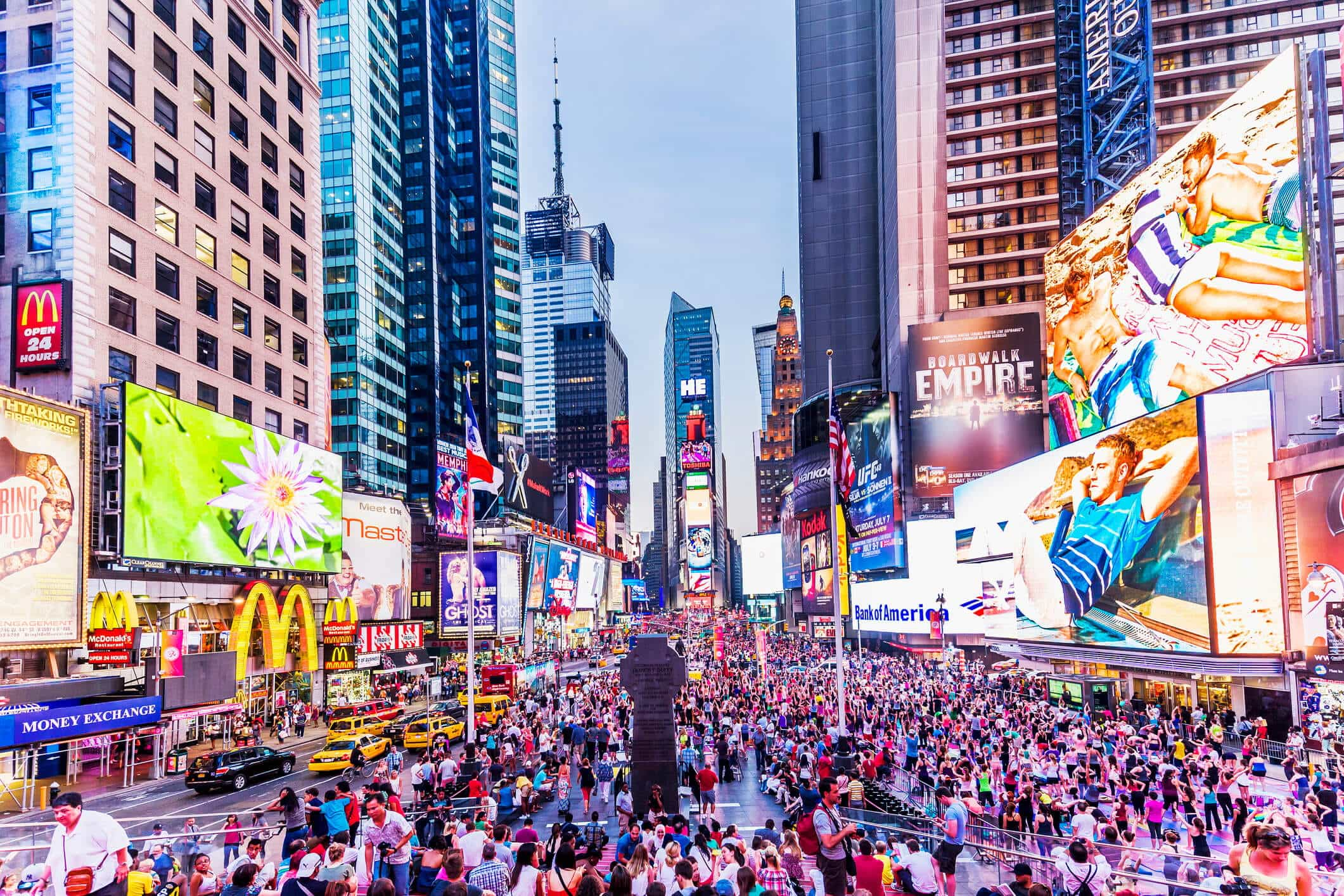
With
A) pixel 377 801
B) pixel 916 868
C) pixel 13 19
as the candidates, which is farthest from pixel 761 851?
pixel 13 19

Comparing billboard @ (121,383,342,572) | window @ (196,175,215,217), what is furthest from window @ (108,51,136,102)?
billboard @ (121,383,342,572)

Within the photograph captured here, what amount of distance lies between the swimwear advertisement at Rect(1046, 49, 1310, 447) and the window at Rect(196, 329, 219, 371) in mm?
47602

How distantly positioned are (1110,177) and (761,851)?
69.5 metres

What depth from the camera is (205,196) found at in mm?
45938

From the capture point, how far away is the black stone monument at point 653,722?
74.2ft

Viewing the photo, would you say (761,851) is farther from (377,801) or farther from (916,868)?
(377,801)

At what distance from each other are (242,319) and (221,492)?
1106cm

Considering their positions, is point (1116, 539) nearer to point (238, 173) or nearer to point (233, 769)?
point (233, 769)

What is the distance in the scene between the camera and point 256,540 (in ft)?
146

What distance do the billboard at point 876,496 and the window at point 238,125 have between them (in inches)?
2092

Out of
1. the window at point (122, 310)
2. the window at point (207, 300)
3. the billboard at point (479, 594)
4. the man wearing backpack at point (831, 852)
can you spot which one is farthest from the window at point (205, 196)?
the man wearing backpack at point (831, 852)

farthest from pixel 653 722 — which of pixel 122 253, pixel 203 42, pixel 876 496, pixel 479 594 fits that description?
pixel 876 496

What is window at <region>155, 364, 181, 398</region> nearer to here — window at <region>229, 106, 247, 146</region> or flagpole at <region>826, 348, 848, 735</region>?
window at <region>229, 106, 247, 146</region>

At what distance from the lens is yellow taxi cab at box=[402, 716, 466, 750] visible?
117ft
